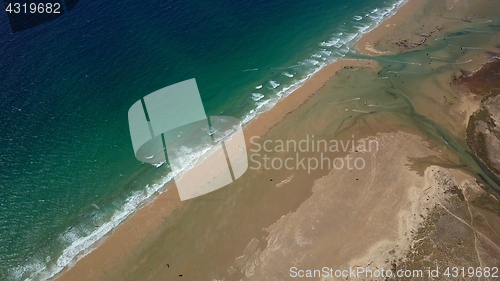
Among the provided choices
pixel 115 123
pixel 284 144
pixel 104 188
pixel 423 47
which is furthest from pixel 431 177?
pixel 115 123

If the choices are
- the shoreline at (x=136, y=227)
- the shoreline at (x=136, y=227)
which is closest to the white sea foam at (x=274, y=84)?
the shoreline at (x=136, y=227)

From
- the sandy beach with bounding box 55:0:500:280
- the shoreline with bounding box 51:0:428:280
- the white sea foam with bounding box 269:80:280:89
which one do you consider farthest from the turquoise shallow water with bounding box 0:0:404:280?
the sandy beach with bounding box 55:0:500:280

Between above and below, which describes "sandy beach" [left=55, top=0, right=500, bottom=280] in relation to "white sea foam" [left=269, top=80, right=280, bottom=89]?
below

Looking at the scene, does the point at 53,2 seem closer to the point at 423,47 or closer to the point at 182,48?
the point at 182,48

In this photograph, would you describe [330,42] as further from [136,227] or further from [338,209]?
[136,227]

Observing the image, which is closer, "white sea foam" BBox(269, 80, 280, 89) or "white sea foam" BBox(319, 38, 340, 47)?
"white sea foam" BBox(269, 80, 280, 89)

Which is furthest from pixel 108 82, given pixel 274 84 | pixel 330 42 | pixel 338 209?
pixel 330 42

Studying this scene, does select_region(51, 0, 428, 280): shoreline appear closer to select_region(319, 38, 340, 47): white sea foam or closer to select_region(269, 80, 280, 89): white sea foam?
select_region(269, 80, 280, 89): white sea foam
